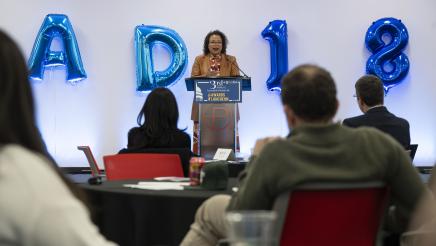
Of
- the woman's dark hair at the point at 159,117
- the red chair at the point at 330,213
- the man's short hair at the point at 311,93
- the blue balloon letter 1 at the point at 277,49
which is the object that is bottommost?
the red chair at the point at 330,213

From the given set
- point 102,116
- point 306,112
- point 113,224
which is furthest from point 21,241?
point 102,116

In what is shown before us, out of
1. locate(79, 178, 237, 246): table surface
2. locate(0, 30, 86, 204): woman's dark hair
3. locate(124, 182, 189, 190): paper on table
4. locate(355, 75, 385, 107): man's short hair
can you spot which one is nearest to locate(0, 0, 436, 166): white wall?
locate(355, 75, 385, 107): man's short hair

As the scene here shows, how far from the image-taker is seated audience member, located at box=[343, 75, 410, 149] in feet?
12.9

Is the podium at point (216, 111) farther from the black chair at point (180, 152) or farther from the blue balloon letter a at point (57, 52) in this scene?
the blue balloon letter a at point (57, 52)

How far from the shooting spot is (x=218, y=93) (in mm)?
5184

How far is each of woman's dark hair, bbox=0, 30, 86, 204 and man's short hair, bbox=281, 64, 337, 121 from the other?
0.99 meters

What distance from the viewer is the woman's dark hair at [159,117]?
361cm

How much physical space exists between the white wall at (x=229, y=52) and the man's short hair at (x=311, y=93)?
231 inches

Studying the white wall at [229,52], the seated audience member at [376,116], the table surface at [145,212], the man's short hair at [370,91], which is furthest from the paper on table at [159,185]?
the white wall at [229,52]

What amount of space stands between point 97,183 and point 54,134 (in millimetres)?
5101

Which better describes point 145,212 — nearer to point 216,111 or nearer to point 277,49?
point 216,111

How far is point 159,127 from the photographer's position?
361 cm

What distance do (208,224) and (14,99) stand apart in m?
1.30

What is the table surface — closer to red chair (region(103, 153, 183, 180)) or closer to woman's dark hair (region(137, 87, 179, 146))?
red chair (region(103, 153, 183, 180))
